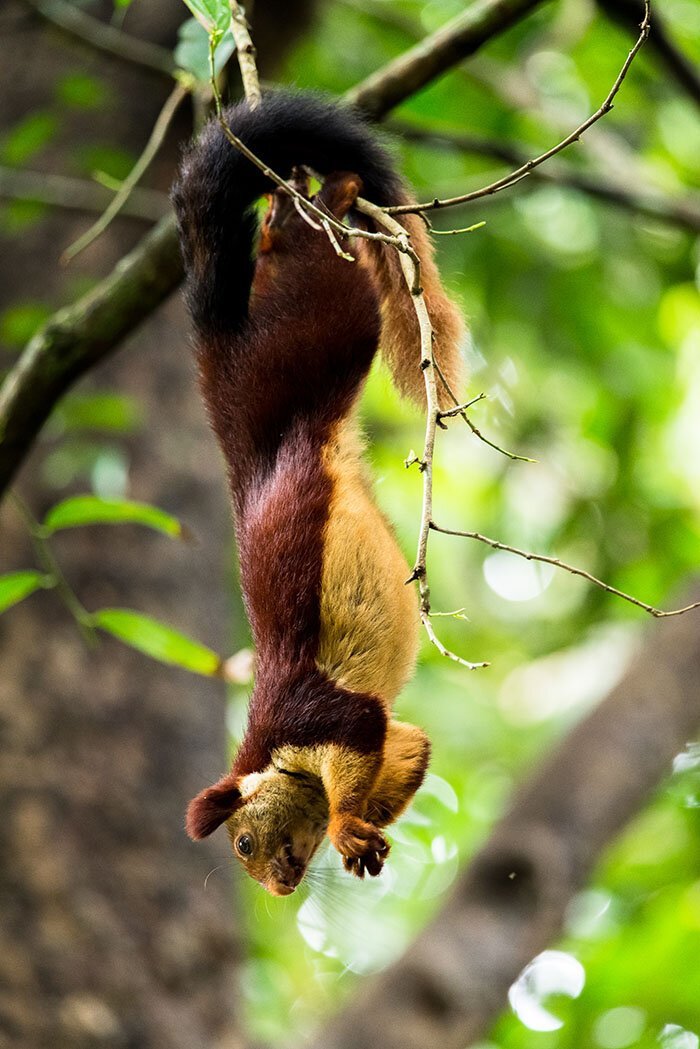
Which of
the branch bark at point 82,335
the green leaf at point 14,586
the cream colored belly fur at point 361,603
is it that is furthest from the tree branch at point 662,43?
the green leaf at point 14,586

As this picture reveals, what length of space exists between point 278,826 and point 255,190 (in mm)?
908

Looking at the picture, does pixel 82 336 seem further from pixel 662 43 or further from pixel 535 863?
pixel 535 863

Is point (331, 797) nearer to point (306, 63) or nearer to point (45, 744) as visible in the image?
point (45, 744)

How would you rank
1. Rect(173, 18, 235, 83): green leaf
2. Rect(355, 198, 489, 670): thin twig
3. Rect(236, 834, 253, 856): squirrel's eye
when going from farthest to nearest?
Rect(173, 18, 235, 83): green leaf → Rect(236, 834, 253, 856): squirrel's eye → Rect(355, 198, 489, 670): thin twig

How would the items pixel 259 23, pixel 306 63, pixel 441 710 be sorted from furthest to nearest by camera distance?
pixel 441 710 → pixel 306 63 → pixel 259 23

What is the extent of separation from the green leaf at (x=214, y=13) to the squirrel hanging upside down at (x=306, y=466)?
6.4 inches

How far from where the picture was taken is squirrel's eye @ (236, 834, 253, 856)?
5.54ft

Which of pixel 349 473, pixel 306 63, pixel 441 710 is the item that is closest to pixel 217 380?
pixel 349 473

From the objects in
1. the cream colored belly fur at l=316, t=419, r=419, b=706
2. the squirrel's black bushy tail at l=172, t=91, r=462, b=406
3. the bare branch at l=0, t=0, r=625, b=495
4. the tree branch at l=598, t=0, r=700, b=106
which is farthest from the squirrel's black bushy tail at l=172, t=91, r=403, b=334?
Answer: the tree branch at l=598, t=0, r=700, b=106

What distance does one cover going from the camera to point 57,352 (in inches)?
84.3

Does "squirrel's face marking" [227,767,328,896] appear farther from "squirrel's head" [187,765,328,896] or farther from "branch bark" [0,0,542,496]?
"branch bark" [0,0,542,496]

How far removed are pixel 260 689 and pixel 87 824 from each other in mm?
1844

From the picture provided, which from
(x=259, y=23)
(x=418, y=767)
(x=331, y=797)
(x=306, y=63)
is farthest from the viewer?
(x=306, y=63)

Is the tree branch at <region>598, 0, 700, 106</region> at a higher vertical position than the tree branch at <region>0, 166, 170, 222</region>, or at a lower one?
higher
